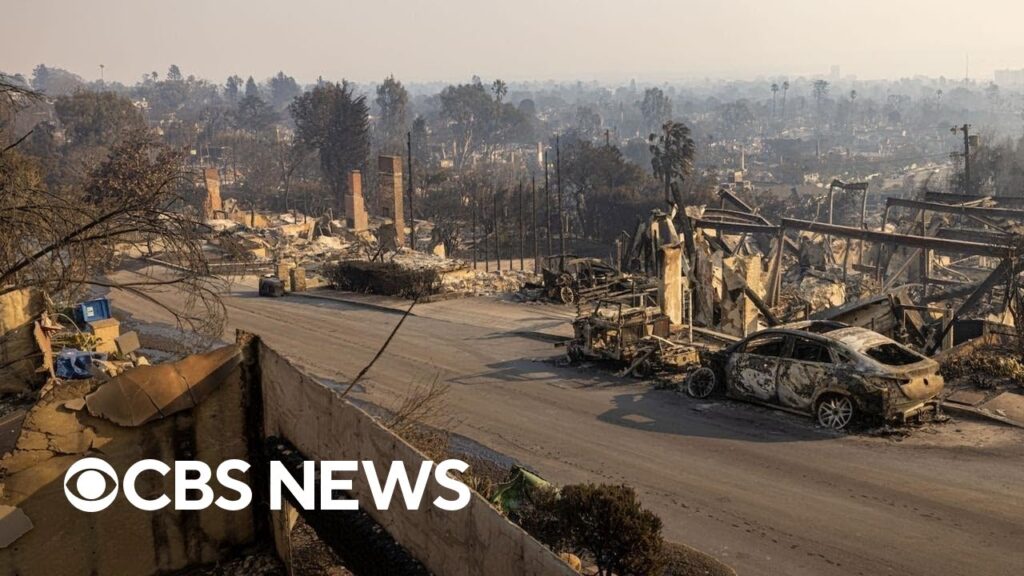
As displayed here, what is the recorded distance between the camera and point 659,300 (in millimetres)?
19672

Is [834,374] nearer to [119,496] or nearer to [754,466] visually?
[754,466]

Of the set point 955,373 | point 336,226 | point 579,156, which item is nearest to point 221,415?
point 955,373

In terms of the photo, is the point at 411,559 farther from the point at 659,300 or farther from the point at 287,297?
the point at 287,297

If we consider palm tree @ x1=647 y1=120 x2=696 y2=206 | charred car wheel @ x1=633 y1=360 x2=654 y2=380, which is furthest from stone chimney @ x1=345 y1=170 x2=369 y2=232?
charred car wheel @ x1=633 y1=360 x2=654 y2=380

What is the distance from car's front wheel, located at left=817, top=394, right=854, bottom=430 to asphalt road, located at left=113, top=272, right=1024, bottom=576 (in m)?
0.32

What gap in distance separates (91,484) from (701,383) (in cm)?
940

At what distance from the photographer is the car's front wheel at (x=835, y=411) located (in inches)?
474

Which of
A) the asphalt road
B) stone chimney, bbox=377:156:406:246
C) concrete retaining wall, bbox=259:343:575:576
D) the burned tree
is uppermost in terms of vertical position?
stone chimney, bbox=377:156:406:246

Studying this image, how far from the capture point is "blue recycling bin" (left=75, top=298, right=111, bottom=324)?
20250 mm

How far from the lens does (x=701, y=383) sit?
14242 millimetres

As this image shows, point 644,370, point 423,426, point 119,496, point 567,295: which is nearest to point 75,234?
point 119,496

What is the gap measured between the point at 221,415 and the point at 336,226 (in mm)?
44342

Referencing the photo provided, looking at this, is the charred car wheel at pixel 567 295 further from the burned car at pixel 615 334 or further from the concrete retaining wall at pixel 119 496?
the concrete retaining wall at pixel 119 496

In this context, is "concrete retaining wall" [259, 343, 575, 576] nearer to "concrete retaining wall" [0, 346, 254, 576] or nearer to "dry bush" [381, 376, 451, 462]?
"concrete retaining wall" [0, 346, 254, 576]
